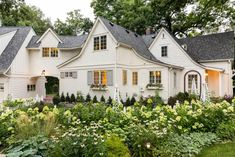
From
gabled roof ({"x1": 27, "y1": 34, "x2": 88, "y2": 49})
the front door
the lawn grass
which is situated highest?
gabled roof ({"x1": 27, "y1": 34, "x2": 88, "y2": 49})

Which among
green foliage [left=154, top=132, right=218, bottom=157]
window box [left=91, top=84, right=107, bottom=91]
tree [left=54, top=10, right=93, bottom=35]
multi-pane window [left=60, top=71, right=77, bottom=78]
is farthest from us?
tree [left=54, top=10, right=93, bottom=35]

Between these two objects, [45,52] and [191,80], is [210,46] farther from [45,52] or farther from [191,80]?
[45,52]

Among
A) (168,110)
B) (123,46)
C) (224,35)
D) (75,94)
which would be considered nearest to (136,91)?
(123,46)

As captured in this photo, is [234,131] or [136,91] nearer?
[234,131]

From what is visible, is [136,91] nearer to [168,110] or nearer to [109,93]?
[109,93]

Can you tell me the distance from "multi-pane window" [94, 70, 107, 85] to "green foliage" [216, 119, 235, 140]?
1298 centimetres

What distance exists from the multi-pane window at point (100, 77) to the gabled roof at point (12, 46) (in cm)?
766

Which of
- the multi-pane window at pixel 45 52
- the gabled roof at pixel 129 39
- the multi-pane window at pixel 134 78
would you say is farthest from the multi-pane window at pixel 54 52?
the multi-pane window at pixel 134 78

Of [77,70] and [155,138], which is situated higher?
[77,70]

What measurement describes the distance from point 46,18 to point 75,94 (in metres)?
31.7

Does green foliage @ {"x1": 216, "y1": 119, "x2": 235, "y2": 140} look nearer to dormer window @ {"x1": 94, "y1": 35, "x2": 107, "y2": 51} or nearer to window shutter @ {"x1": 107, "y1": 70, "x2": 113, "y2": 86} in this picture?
window shutter @ {"x1": 107, "y1": 70, "x2": 113, "y2": 86}

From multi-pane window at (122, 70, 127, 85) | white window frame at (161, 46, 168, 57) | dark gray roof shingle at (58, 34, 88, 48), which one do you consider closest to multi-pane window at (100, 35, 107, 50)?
multi-pane window at (122, 70, 127, 85)

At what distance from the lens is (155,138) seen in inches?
221

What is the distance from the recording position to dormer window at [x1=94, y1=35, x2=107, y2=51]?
19422mm
